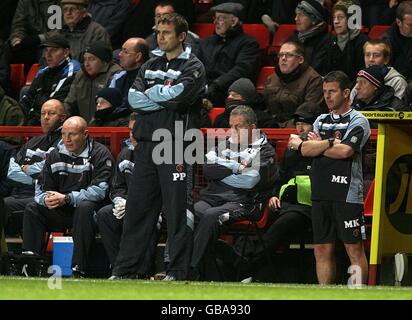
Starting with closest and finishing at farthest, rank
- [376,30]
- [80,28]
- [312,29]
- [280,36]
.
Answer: [312,29] < [376,30] < [280,36] < [80,28]

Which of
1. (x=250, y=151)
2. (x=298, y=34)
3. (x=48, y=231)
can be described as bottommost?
(x=48, y=231)

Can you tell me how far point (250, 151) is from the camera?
42.8 ft

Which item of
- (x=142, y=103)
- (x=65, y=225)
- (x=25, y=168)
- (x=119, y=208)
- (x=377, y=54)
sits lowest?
(x=65, y=225)

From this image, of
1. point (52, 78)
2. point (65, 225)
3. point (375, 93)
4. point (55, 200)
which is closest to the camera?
point (375, 93)

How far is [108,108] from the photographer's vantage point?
14.6 metres

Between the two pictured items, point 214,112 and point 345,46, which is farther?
point 345,46

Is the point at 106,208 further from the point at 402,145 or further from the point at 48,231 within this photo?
the point at 402,145

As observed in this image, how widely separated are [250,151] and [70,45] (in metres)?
4.44

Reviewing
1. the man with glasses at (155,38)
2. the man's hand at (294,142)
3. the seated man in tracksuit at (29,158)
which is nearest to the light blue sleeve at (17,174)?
the seated man in tracksuit at (29,158)

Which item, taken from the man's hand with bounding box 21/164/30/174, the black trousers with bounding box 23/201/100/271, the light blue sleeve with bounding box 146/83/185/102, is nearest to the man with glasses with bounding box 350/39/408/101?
the light blue sleeve with bounding box 146/83/185/102

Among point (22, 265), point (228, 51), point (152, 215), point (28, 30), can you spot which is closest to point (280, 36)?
point (228, 51)

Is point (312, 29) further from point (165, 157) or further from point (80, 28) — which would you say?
point (165, 157)

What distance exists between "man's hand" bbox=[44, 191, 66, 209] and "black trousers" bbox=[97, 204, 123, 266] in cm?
49

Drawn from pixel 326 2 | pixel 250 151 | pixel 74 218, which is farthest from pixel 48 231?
pixel 326 2
